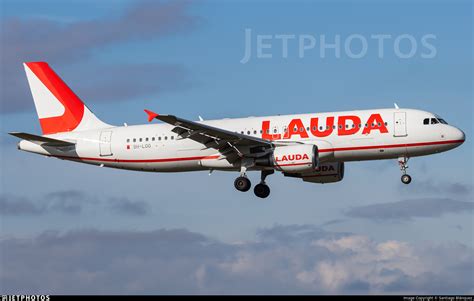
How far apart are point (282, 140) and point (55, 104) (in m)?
16.9

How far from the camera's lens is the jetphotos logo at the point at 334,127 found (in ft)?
183

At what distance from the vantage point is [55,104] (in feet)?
213

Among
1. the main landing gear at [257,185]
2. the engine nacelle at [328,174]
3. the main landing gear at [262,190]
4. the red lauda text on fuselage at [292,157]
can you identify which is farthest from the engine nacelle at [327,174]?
the red lauda text on fuselage at [292,157]

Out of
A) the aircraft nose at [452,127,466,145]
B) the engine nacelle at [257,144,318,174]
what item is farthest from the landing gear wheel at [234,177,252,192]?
the aircraft nose at [452,127,466,145]

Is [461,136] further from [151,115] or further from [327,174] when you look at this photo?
[151,115]

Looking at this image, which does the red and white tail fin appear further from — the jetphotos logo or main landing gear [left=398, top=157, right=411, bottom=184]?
main landing gear [left=398, top=157, right=411, bottom=184]

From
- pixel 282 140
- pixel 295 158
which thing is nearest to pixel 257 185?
pixel 282 140

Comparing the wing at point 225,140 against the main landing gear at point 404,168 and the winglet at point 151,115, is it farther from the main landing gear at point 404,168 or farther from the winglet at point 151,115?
the main landing gear at point 404,168

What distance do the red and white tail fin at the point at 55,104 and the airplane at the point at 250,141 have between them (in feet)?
0.22

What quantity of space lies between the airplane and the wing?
0.06m

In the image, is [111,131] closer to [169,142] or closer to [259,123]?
[169,142]

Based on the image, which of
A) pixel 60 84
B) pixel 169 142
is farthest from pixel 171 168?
pixel 60 84

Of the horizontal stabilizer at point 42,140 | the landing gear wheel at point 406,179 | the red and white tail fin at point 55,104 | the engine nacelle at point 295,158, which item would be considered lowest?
the landing gear wheel at point 406,179

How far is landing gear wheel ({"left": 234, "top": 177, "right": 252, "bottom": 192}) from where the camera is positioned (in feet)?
191
